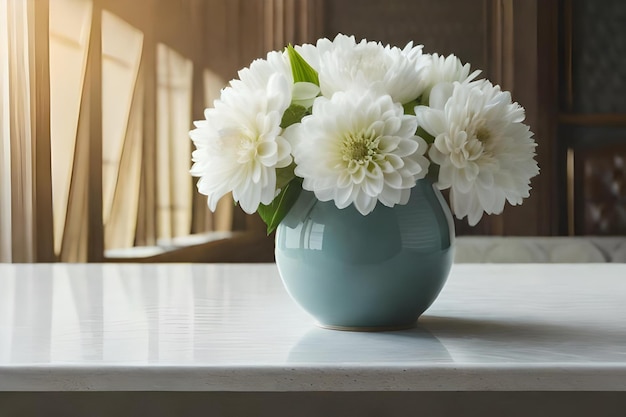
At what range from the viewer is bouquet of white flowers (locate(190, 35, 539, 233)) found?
0.62 metres

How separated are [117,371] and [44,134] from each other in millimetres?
2003

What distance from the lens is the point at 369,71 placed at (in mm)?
648

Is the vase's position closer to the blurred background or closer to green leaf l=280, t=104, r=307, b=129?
green leaf l=280, t=104, r=307, b=129

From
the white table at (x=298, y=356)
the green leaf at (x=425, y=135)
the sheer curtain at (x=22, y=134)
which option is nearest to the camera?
the white table at (x=298, y=356)

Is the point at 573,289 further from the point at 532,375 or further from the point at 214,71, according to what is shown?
the point at 214,71

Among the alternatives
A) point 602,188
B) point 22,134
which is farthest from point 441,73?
point 602,188

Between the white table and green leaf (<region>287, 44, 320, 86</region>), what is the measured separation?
0.65 feet

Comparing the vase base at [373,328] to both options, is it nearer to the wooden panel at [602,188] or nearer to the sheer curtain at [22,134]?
the sheer curtain at [22,134]

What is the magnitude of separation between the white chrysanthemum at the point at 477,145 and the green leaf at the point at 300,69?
91mm

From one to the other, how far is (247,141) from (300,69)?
0.25 ft

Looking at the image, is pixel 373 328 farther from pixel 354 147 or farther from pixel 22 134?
pixel 22 134

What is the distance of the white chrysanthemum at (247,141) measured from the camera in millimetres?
642

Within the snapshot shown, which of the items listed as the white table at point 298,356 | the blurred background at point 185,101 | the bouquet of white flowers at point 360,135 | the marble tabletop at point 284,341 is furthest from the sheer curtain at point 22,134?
the bouquet of white flowers at point 360,135

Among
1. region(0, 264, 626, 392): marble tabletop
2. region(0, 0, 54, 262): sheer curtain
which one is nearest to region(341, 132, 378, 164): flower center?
region(0, 264, 626, 392): marble tabletop
